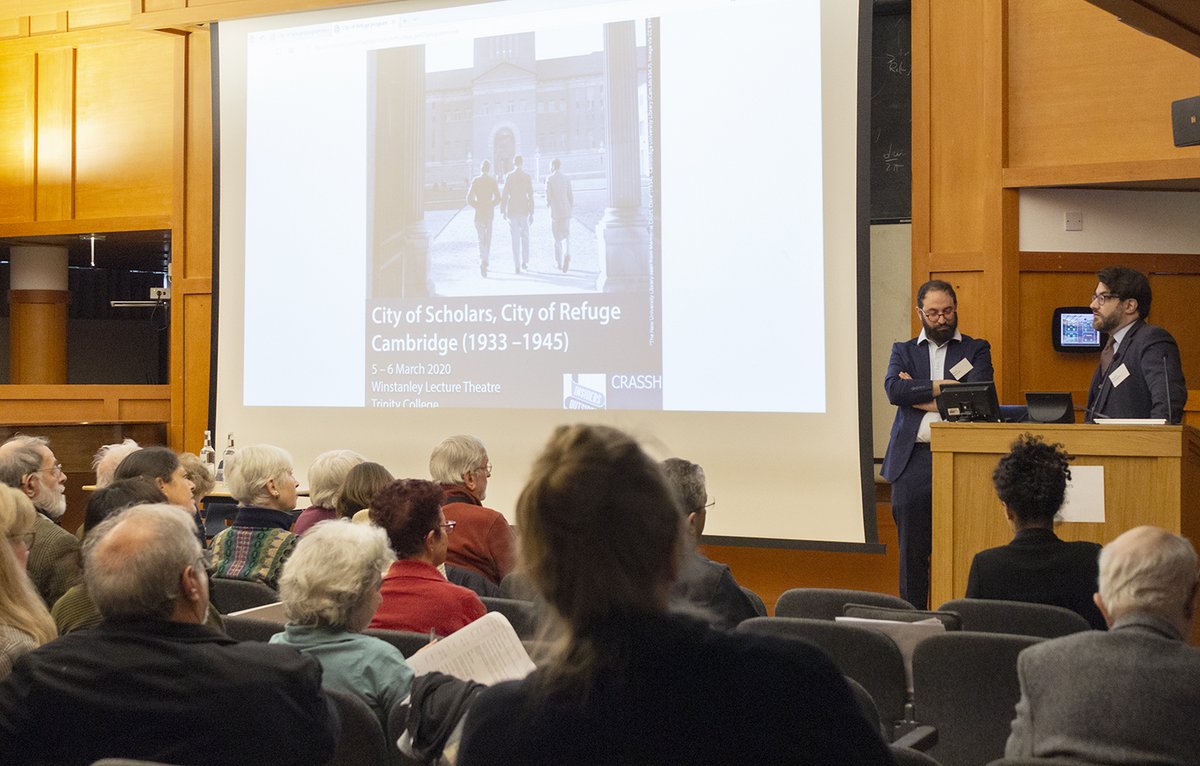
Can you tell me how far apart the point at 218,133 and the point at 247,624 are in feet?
17.4

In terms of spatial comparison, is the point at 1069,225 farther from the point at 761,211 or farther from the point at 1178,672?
the point at 1178,672

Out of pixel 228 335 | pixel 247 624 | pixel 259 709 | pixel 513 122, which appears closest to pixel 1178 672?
pixel 259 709

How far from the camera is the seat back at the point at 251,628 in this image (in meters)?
2.79

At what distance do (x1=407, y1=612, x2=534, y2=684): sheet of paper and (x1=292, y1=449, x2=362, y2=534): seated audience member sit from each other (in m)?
2.45

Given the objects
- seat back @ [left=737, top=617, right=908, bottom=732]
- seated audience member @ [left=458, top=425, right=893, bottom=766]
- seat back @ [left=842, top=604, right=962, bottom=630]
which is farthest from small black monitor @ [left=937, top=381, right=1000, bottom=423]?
seated audience member @ [left=458, top=425, right=893, bottom=766]

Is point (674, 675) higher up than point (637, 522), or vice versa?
point (637, 522)

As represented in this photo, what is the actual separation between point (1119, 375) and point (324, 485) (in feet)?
10.4

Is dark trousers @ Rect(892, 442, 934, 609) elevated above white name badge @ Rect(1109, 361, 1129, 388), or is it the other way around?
white name badge @ Rect(1109, 361, 1129, 388)

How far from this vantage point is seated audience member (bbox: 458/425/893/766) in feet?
3.98

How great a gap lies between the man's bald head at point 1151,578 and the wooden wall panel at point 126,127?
311 inches

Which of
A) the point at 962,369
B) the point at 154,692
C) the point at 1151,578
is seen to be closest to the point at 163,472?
the point at 154,692

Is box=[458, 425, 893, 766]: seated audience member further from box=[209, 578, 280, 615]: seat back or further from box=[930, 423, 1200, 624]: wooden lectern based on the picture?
box=[930, 423, 1200, 624]: wooden lectern

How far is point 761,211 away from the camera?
19.6 ft

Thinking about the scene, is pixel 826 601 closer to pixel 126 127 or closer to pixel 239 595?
pixel 239 595
